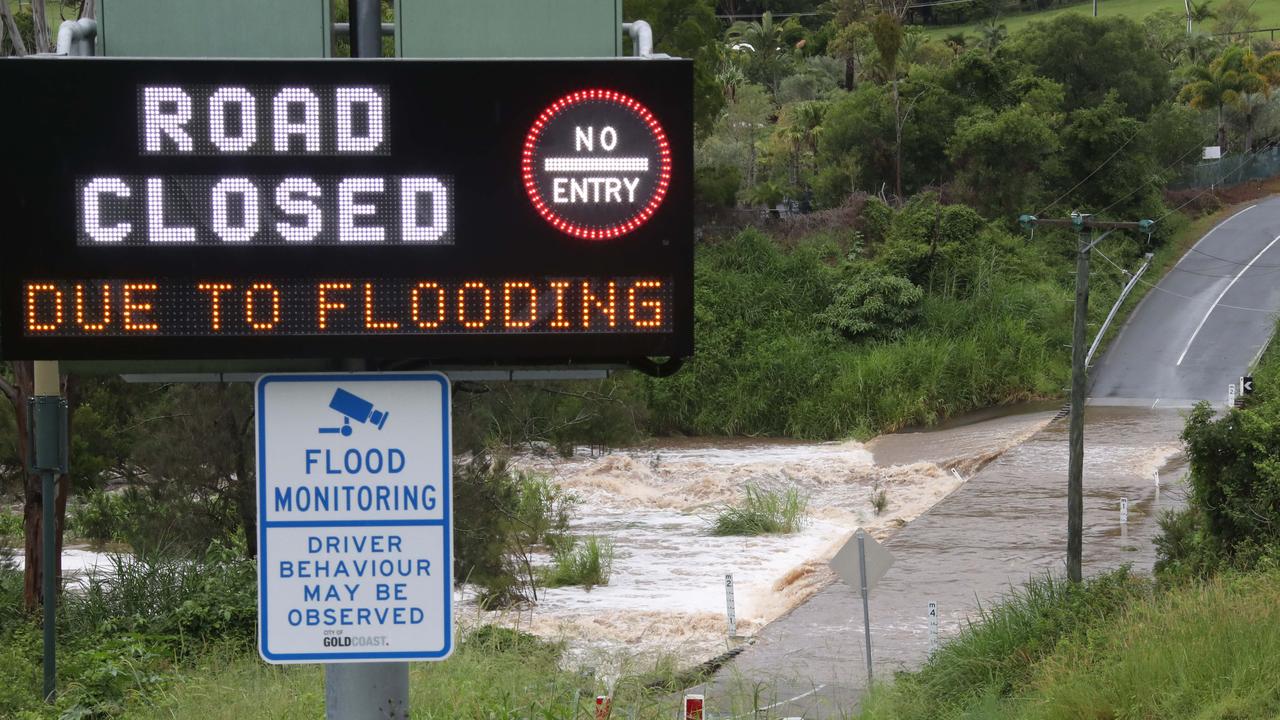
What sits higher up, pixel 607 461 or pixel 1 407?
pixel 1 407

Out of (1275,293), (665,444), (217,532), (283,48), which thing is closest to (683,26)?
(665,444)

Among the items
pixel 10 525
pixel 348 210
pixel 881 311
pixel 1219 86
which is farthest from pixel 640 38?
pixel 1219 86

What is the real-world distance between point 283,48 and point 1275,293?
203 feet

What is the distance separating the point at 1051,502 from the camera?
37.5 m

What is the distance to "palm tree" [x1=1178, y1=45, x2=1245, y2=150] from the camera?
3246 inches

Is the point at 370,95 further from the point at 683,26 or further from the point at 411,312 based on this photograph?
the point at 683,26

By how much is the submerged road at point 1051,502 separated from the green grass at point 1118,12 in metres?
55.4

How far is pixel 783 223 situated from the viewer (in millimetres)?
61875

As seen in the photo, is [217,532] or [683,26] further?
[683,26]

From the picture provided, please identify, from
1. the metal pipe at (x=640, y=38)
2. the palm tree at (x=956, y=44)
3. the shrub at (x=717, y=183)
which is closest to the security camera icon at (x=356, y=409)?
the metal pipe at (x=640, y=38)

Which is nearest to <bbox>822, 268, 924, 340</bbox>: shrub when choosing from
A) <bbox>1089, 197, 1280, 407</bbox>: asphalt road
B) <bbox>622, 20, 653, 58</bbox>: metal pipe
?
<bbox>1089, 197, 1280, 407</bbox>: asphalt road

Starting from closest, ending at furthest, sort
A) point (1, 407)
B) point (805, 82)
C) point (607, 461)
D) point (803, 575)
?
point (1, 407) < point (803, 575) < point (607, 461) < point (805, 82)

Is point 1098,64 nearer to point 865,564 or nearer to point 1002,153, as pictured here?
point 1002,153

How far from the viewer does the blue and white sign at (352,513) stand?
15.4 feet
